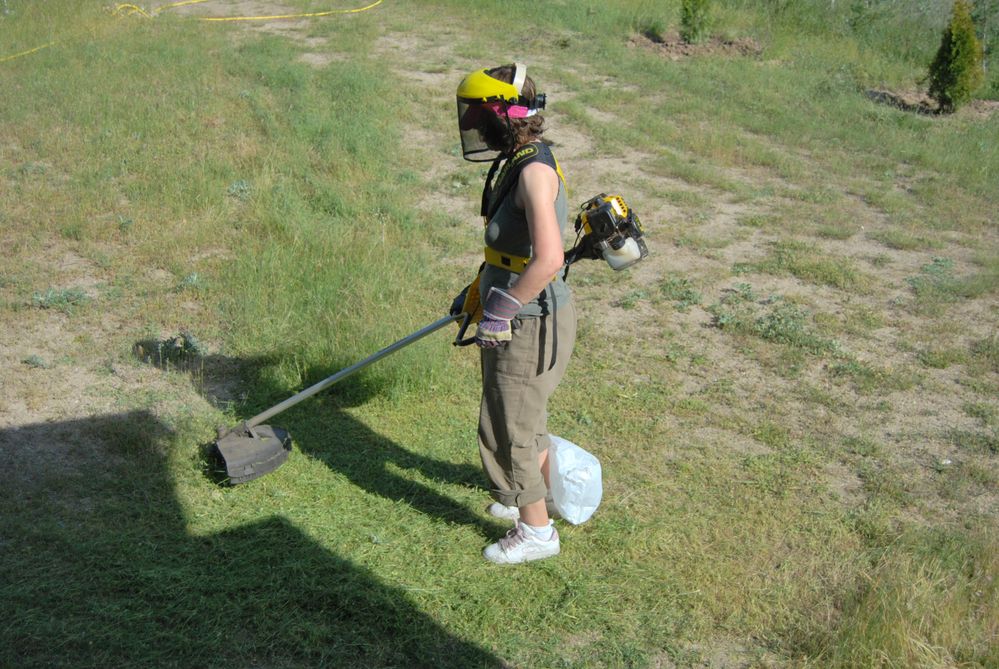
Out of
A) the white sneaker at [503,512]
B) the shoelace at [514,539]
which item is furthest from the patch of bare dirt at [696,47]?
the shoelace at [514,539]

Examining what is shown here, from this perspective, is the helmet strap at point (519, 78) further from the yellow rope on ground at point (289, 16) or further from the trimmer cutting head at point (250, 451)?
the yellow rope on ground at point (289, 16)

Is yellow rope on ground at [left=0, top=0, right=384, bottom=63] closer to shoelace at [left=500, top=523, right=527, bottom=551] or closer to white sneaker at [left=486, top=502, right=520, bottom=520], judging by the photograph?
white sneaker at [left=486, top=502, right=520, bottom=520]

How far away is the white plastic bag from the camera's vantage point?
396cm

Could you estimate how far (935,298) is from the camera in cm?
632

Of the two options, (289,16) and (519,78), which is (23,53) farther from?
(519,78)

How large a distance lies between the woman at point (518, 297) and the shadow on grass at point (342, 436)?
0.44m

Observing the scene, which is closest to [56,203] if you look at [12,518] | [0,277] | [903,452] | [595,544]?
[0,277]

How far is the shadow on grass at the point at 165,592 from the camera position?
321 centimetres

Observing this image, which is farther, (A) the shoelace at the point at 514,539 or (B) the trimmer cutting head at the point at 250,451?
(B) the trimmer cutting head at the point at 250,451

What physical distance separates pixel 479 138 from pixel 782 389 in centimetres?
272

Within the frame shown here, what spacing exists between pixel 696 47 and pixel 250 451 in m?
10.3

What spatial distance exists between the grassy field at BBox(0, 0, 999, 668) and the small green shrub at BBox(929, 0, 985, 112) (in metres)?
0.39

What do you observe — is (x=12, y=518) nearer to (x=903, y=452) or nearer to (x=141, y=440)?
(x=141, y=440)

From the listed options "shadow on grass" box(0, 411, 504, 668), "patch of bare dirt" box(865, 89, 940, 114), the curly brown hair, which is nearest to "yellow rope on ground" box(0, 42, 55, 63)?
"shadow on grass" box(0, 411, 504, 668)
